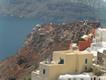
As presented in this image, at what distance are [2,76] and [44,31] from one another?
16.4m

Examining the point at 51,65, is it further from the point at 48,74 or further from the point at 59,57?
the point at 59,57

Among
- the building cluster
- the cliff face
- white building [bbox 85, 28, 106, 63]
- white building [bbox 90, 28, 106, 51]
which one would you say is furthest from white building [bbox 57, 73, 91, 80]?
the cliff face

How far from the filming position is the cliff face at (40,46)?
140 feet

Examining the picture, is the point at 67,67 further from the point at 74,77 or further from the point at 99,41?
the point at 99,41

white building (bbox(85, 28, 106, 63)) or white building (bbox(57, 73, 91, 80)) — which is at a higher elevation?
white building (bbox(85, 28, 106, 63))

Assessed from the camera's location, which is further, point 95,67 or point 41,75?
point 95,67

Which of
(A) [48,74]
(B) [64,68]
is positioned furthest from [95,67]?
(A) [48,74]

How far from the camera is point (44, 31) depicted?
5531 centimetres

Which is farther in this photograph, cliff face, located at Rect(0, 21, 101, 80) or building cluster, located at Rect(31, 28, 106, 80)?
cliff face, located at Rect(0, 21, 101, 80)

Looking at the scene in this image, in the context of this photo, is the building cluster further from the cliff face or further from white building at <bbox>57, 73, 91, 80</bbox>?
the cliff face

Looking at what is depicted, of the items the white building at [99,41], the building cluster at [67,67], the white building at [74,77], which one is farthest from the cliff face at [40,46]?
the white building at [74,77]

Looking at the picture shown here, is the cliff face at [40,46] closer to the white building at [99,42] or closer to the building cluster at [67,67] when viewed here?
the white building at [99,42]

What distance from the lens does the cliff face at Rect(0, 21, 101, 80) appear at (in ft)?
140

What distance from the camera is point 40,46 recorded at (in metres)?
50.9
